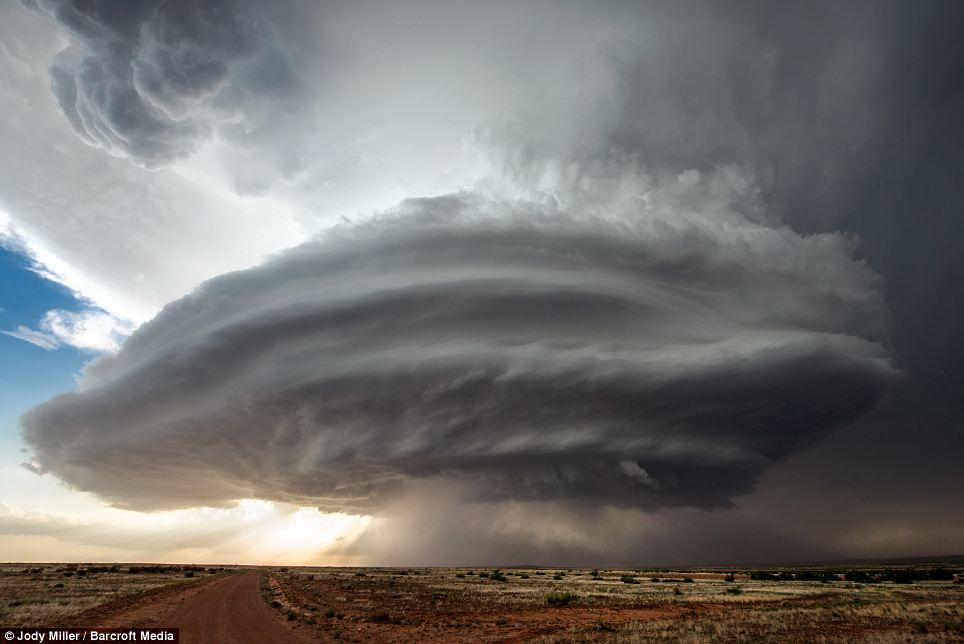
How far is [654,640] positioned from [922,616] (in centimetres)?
2149

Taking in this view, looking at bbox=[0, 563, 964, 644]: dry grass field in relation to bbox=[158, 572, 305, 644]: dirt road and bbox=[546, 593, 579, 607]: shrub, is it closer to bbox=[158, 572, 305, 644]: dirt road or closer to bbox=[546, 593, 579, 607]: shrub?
bbox=[546, 593, 579, 607]: shrub

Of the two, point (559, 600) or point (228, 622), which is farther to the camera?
point (559, 600)

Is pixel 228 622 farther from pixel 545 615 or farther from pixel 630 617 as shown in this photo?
pixel 630 617

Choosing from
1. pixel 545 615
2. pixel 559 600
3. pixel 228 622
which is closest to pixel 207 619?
pixel 228 622

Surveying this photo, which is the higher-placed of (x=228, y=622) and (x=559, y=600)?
(x=228, y=622)

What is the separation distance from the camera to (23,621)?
32.2 metres

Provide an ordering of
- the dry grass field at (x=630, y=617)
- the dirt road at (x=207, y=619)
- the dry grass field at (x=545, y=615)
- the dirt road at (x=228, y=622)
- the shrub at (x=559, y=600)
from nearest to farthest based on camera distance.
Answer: the dirt road at (x=228, y=622)
the dirt road at (x=207, y=619)
the dry grass field at (x=630, y=617)
the dry grass field at (x=545, y=615)
the shrub at (x=559, y=600)

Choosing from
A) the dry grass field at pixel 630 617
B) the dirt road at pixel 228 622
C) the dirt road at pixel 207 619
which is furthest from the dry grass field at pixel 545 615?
the dirt road at pixel 228 622

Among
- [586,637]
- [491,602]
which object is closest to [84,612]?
[491,602]

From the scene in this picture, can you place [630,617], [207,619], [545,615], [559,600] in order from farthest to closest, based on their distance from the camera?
[559,600] < [545,615] < [630,617] < [207,619]

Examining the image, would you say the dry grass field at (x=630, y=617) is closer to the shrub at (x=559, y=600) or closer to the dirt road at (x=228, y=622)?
the shrub at (x=559, y=600)

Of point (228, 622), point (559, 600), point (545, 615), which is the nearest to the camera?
point (228, 622)

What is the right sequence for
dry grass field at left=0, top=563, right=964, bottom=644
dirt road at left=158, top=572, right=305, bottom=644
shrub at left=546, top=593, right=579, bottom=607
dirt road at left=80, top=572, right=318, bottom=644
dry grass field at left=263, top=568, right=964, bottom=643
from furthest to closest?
shrub at left=546, top=593, right=579, bottom=607 → dry grass field at left=0, top=563, right=964, bottom=644 → dry grass field at left=263, top=568, right=964, bottom=643 → dirt road at left=80, top=572, right=318, bottom=644 → dirt road at left=158, top=572, right=305, bottom=644

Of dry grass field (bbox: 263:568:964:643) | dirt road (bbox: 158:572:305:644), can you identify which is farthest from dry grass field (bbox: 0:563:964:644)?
dirt road (bbox: 158:572:305:644)
